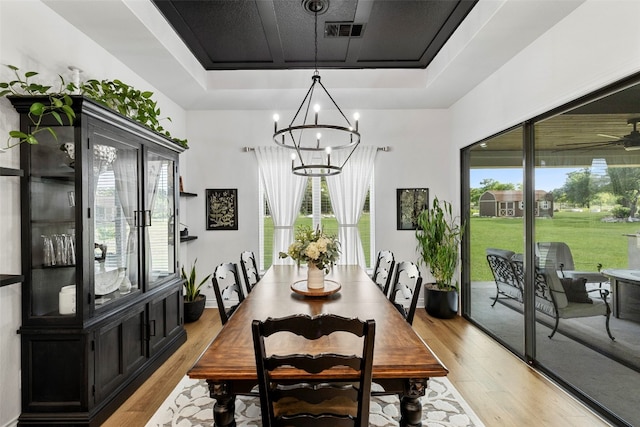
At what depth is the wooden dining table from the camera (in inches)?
56.8

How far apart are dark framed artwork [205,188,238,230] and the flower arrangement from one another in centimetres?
245

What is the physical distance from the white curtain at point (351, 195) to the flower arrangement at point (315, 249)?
2198 millimetres

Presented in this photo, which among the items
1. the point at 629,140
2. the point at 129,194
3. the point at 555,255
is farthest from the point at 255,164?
the point at 629,140

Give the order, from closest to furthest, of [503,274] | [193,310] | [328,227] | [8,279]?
[8,279], [503,274], [193,310], [328,227]

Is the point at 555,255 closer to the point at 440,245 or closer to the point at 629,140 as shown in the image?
the point at 629,140

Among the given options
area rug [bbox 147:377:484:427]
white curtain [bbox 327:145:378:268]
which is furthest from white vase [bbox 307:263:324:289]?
white curtain [bbox 327:145:378:268]

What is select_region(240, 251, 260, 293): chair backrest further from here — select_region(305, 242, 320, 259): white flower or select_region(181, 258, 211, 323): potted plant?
select_region(181, 258, 211, 323): potted plant

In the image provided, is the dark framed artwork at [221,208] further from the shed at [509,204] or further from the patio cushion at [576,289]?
the patio cushion at [576,289]

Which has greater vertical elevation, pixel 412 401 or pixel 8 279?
pixel 8 279

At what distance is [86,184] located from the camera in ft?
7.15

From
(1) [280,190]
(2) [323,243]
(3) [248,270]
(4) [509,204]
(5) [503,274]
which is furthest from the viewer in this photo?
(1) [280,190]

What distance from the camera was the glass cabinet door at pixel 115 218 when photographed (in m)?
2.34

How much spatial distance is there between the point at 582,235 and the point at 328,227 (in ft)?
10.00

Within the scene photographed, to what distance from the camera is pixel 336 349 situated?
1.60m
